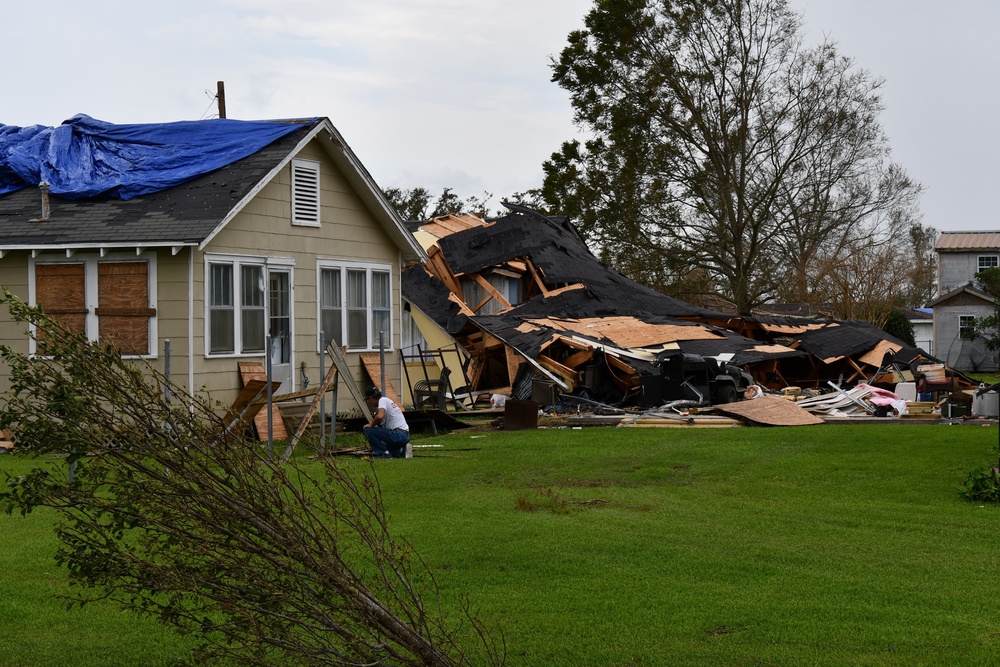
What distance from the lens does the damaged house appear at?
85.3ft

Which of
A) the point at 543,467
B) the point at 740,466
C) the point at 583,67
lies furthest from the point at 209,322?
the point at 583,67

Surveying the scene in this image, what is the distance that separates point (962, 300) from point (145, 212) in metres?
45.5

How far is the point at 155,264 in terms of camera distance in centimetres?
1908

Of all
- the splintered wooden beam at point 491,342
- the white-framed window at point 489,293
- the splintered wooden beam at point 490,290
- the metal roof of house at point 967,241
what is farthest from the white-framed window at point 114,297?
the metal roof of house at point 967,241

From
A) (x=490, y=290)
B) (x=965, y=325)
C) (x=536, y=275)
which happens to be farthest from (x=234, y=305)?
(x=965, y=325)

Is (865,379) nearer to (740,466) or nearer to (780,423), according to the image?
(780,423)

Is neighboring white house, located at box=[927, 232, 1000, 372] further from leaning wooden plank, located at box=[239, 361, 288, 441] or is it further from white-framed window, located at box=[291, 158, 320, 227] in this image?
leaning wooden plank, located at box=[239, 361, 288, 441]

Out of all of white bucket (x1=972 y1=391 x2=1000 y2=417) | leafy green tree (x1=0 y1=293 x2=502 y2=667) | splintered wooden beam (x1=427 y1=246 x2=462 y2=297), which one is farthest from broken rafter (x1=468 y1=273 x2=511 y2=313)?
leafy green tree (x1=0 y1=293 x2=502 y2=667)

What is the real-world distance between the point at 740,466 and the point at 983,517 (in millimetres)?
4212

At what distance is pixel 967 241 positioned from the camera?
61188 millimetres

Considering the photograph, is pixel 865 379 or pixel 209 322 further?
pixel 865 379

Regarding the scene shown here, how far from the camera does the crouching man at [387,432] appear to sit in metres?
16.4

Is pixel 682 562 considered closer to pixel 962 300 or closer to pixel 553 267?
pixel 553 267

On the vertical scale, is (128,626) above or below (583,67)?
below
